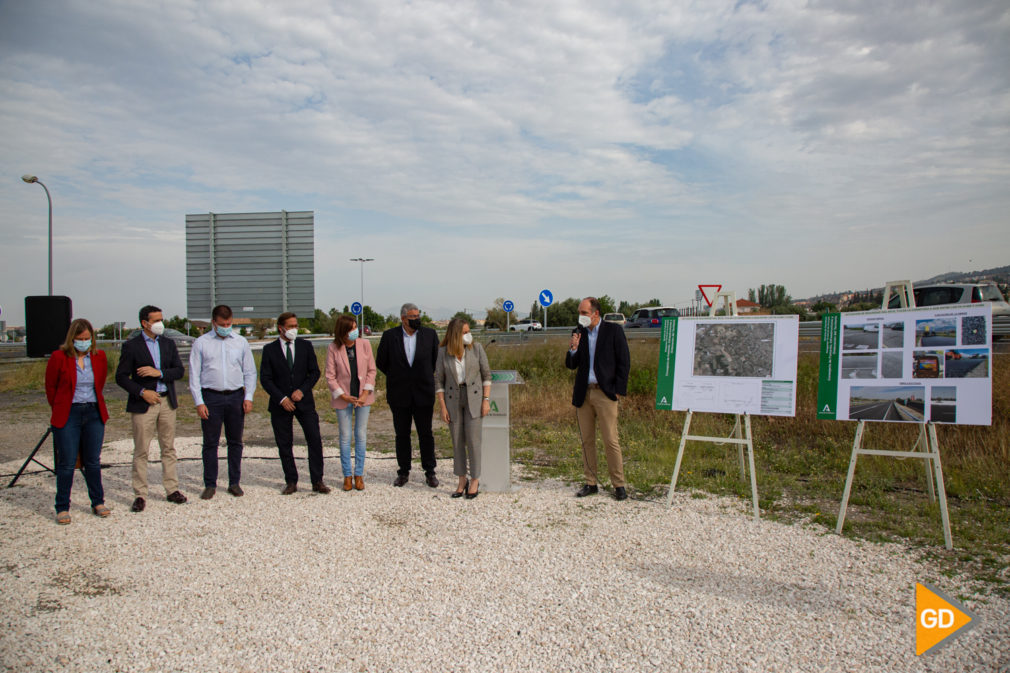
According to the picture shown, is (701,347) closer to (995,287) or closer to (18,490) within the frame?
(18,490)

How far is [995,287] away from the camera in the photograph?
15.1 meters

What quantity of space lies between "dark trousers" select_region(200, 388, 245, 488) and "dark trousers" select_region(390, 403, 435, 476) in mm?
1610

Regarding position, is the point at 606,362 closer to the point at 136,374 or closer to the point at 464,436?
the point at 464,436

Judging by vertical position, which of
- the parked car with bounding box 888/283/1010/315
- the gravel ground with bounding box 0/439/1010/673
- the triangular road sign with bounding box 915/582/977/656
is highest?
the parked car with bounding box 888/283/1010/315

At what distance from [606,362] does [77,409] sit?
5.05 metres

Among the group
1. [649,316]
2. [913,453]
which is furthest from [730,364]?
[649,316]

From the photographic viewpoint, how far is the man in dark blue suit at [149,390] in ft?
19.0

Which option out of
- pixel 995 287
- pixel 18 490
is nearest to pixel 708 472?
pixel 18 490

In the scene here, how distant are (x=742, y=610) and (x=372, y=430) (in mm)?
7725

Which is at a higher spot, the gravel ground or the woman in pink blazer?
the woman in pink blazer

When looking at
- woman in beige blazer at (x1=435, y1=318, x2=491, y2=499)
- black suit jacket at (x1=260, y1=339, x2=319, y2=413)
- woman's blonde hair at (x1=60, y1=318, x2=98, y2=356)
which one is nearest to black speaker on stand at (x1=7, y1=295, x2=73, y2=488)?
woman's blonde hair at (x1=60, y1=318, x2=98, y2=356)

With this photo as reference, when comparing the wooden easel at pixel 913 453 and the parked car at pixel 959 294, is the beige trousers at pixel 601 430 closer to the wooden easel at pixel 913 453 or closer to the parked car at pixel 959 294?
the wooden easel at pixel 913 453

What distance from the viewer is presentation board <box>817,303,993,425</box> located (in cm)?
470

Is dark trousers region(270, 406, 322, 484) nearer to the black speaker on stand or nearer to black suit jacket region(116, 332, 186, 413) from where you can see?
black suit jacket region(116, 332, 186, 413)
